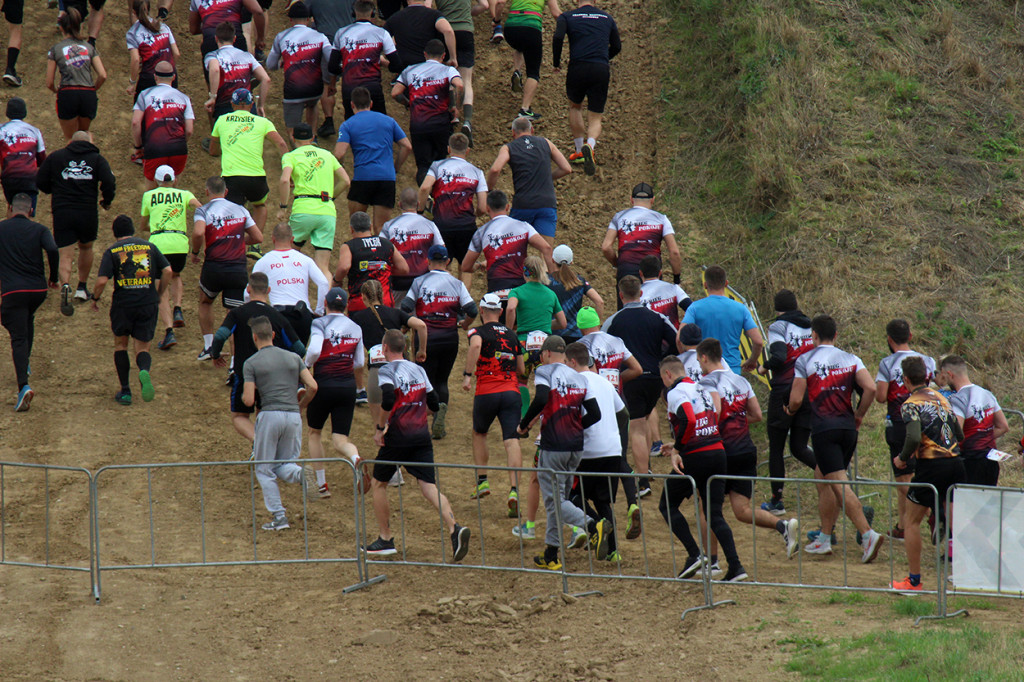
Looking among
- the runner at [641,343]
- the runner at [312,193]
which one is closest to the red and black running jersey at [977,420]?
the runner at [641,343]

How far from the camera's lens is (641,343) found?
1165 centimetres

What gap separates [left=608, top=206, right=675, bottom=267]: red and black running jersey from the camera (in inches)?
516

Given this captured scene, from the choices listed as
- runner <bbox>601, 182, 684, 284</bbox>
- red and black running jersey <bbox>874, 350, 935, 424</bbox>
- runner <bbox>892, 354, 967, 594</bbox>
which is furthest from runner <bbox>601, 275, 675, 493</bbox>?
runner <bbox>892, 354, 967, 594</bbox>

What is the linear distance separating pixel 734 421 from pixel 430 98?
686 cm

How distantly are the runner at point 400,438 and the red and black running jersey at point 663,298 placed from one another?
3094 mm

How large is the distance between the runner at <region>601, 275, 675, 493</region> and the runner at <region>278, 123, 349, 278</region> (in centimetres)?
382

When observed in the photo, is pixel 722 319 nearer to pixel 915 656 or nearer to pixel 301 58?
pixel 915 656

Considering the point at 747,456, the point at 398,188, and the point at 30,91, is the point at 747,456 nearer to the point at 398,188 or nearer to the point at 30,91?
the point at 398,188

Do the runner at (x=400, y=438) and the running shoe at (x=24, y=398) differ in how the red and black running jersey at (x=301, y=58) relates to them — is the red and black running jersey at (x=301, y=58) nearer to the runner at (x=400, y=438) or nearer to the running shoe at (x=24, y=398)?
the running shoe at (x=24, y=398)

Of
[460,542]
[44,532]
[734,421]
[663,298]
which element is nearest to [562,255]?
[663,298]

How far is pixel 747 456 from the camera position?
32.7 ft

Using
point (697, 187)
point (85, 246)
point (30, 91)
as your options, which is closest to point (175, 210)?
point (85, 246)

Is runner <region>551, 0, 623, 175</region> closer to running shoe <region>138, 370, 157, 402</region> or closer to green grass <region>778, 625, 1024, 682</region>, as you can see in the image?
running shoe <region>138, 370, 157, 402</region>

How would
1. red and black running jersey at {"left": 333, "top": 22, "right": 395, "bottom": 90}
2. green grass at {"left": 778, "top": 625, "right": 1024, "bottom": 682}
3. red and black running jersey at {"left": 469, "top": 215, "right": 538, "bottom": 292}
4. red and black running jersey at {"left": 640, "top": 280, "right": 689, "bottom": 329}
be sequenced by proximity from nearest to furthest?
1. green grass at {"left": 778, "top": 625, "right": 1024, "bottom": 682}
2. red and black running jersey at {"left": 640, "top": 280, "right": 689, "bottom": 329}
3. red and black running jersey at {"left": 469, "top": 215, "right": 538, "bottom": 292}
4. red and black running jersey at {"left": 333, "top": 22, "right": 395, "bottom": 90}
